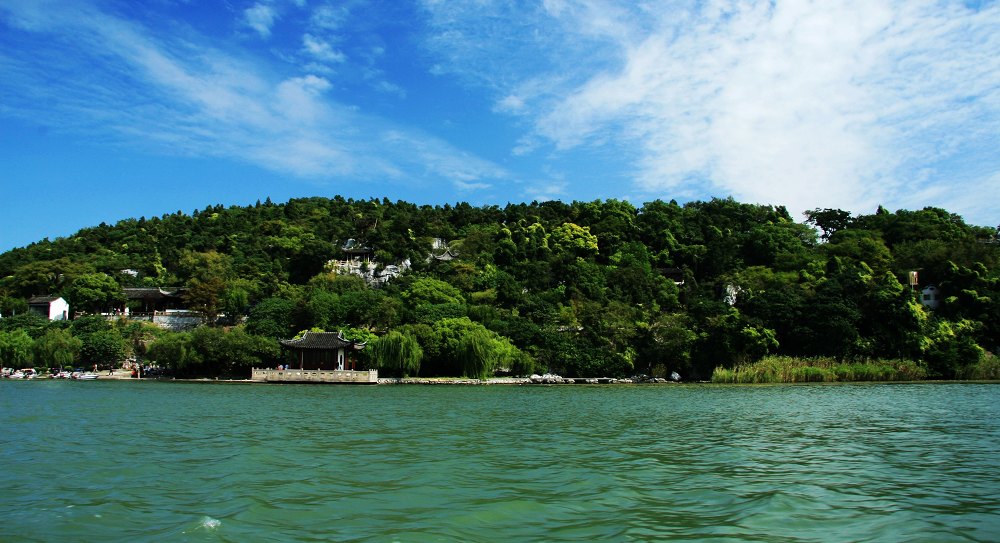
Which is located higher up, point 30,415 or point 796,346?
point 796,346

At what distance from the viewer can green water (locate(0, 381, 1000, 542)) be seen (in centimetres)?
640

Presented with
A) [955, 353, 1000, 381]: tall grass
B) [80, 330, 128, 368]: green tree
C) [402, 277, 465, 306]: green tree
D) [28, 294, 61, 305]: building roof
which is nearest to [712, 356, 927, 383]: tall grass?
[955, 353, 1000, 381]: tall grass

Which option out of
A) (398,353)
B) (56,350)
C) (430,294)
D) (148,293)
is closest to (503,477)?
(398,353)

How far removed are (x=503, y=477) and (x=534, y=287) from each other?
4617cm

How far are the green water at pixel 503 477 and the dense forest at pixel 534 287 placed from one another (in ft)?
73.4

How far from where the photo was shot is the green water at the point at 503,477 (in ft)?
21.0

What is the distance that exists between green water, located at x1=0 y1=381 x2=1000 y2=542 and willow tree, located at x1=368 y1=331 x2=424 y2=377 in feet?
67.4

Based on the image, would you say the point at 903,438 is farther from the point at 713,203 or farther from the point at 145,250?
the point at 145,250

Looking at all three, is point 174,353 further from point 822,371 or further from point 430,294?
point 822,371

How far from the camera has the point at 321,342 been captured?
40.6 m

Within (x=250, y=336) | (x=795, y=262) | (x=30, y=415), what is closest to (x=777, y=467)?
(x=30, y=415)

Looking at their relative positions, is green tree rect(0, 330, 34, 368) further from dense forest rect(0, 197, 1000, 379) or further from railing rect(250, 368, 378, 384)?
railing rect(250, 368, 378, 384)

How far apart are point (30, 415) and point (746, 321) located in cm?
3529

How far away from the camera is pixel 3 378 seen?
3972 centimetres
